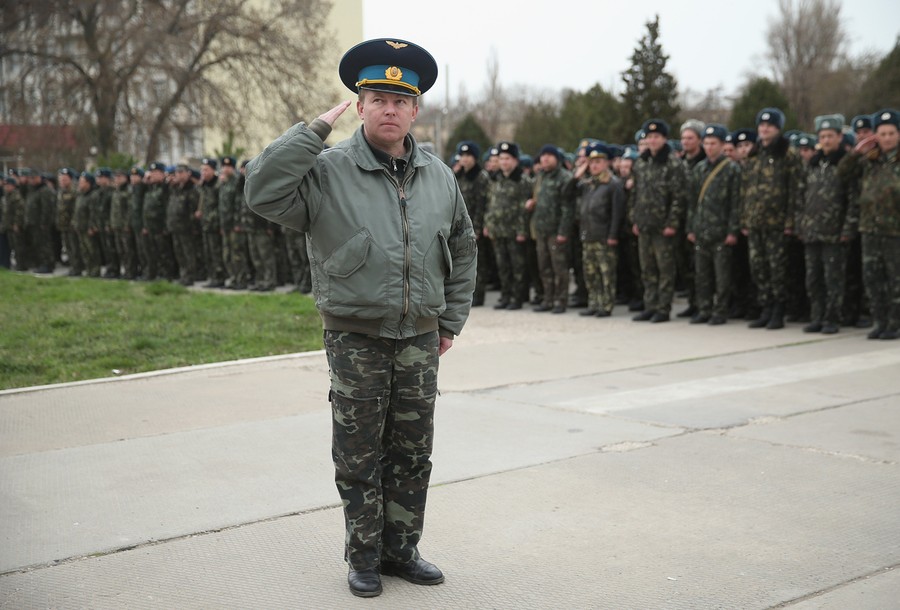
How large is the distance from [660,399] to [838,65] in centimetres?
4975

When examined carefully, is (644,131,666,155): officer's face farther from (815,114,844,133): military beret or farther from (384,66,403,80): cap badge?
(384,66,403,80): cap badge

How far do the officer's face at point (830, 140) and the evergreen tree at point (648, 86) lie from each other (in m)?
20.7

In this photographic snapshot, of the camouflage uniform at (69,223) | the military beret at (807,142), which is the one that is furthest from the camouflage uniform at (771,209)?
the camouflage uniform at (69,223)

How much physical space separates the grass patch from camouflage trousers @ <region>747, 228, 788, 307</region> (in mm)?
5065

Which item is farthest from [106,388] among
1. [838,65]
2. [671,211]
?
[838,65]

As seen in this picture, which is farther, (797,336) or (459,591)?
(797,336)

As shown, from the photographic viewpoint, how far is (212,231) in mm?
17766

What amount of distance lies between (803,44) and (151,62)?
37.3 m

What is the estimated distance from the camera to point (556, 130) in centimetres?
4891

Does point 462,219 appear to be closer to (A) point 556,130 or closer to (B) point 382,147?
(B) point 382,147

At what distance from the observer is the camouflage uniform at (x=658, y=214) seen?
1238cm

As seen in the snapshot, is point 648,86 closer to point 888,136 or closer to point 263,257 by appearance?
point 263,257

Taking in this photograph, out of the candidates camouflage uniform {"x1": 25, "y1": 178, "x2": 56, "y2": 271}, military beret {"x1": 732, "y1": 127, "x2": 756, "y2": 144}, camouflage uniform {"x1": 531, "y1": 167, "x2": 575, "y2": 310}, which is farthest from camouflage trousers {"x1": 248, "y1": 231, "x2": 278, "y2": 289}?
camouflage uniform {"x1": 25, "y1": 178, "x2": 56, "y2": 271}

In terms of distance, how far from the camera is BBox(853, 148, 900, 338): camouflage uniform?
10320mm
